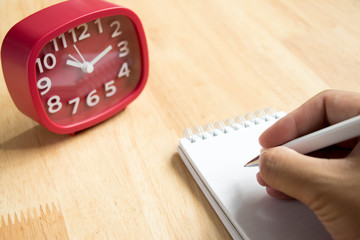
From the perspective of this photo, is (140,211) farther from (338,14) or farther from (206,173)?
(338,14)

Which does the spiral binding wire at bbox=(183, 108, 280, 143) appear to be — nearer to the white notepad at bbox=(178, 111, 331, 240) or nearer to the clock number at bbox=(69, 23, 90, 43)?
the white notepad at bbox=(178, 111, 331, 240)

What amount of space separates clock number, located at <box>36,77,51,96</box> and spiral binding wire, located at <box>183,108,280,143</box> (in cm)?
24

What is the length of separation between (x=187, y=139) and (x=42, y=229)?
27 centimetres

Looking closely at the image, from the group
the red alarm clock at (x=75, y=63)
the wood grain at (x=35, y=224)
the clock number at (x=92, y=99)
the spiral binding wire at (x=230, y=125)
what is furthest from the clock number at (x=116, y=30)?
the wood grain at (x=35, y=224)

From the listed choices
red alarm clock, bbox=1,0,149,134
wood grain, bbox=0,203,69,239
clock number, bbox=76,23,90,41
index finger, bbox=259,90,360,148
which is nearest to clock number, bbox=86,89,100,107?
red alarm clock, bbox=1,0,149,134

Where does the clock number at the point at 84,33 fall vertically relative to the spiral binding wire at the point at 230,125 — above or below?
above

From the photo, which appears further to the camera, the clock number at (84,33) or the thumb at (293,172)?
the clock number at (84,33)

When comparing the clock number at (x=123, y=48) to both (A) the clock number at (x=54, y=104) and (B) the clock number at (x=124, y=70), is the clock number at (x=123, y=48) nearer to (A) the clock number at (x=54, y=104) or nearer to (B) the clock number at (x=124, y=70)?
(B) the clock number at (x=124, y=70)

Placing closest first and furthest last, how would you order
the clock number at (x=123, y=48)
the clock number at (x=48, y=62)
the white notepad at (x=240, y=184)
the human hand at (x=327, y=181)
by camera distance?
the human hand at (x=327, y=181) → the white notepad at (x=240, y=184) → the clock number at (x=48, y=62) → the clock number at (x=123, y=48)

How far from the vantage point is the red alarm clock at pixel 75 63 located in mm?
643

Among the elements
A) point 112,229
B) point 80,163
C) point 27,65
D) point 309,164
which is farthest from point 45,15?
point 309,164

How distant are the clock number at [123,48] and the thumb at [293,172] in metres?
0.37

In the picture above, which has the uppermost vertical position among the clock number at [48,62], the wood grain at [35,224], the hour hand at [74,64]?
the clock number at [48,62]

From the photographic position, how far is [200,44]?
0.98 metres
